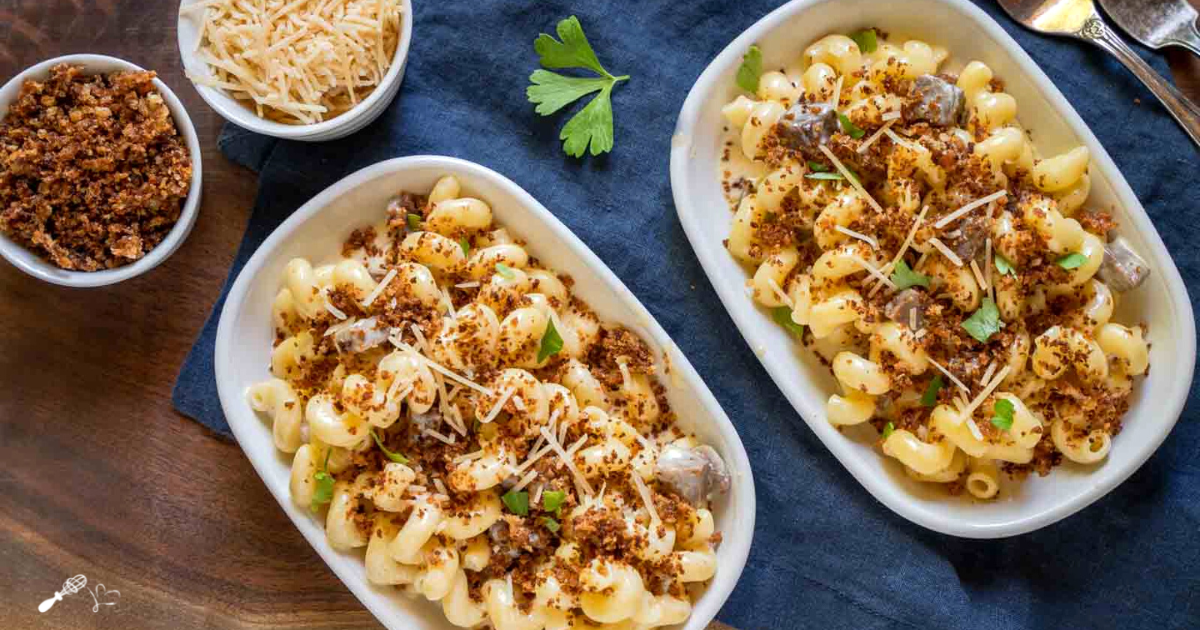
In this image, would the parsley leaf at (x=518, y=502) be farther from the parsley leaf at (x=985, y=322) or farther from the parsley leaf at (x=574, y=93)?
the parsley leaf at (x=985, y=322)

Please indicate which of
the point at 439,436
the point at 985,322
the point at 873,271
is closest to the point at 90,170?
the point at 439,436

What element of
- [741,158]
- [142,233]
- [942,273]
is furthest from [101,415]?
[942,273]

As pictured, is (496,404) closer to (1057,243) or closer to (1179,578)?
(1057,243)

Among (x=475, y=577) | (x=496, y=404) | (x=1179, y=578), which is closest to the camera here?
(x=496, y=404)

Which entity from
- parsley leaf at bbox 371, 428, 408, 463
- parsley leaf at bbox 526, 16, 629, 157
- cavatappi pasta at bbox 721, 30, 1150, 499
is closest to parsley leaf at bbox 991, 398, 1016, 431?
cavatappi pasta at bbox 721, 30, 1150, 499

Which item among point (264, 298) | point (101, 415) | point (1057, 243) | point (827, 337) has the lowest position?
point (101, 415)

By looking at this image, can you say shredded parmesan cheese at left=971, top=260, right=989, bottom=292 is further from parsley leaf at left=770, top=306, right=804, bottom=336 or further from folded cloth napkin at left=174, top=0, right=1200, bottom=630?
folded cloth napkin at left=174, top=0, right=1200, bottom=630

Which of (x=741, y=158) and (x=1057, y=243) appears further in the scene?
(x=741, y=158)

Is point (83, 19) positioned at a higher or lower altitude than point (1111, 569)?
higher

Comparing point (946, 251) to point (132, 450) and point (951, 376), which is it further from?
Result: point (132, 450)
